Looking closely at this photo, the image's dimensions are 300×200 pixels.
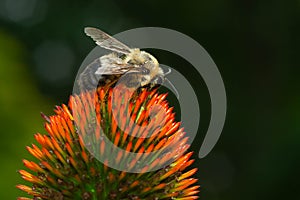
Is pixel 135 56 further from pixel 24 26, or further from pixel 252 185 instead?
pixel 24 26

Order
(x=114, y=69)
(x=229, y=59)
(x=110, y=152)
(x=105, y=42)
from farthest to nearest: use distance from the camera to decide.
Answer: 1. (x=229, y=59)
2. (x=105, y=42)
3. (x=114, y=69)
4. (x=110, y=152)

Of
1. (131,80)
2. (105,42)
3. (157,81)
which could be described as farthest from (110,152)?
(105,42)

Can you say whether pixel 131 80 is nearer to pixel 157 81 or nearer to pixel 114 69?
pixel 114 69

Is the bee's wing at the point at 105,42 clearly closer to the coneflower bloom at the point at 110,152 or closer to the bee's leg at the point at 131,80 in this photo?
the bee's leg at the point at 131,80

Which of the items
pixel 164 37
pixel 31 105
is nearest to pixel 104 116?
pixel 31 105

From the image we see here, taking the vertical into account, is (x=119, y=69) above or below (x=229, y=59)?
below

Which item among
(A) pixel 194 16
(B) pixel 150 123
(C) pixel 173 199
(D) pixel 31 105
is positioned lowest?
(C) pixel 173 199
